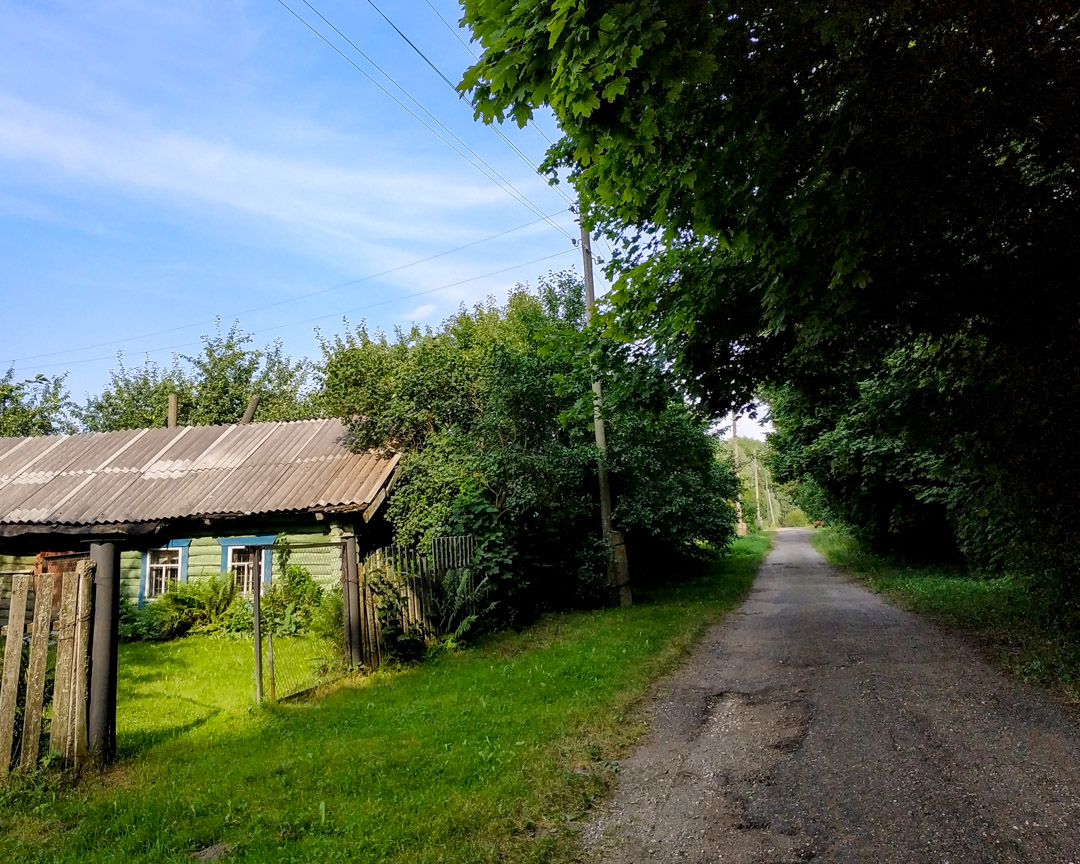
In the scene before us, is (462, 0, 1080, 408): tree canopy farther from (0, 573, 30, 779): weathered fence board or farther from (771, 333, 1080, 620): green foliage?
(0, 573, 30, 779): weathered fence board

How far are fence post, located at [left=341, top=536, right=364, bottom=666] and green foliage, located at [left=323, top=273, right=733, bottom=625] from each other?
2.88 meters

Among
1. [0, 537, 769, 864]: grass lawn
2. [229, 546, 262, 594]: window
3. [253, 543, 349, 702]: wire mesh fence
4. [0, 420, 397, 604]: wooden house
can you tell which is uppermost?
[0, 420, 397, 604]: wooden house

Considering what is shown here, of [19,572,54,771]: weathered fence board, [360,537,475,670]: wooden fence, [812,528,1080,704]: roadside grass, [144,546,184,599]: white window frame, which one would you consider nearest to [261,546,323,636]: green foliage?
[360,537,475,670]: wooden fence

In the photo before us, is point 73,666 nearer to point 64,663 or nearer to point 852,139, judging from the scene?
point 64,663

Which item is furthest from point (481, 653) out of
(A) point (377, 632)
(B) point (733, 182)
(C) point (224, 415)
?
(C) point (224, 415)

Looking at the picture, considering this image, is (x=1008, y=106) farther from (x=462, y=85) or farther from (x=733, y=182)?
(x=462, y=85)

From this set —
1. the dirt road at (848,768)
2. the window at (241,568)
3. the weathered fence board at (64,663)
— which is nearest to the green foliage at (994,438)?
the dirt road at (848,768)

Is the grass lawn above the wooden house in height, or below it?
below

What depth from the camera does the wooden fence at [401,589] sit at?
8.83m

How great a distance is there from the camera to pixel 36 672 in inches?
200

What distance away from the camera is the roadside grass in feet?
23.4

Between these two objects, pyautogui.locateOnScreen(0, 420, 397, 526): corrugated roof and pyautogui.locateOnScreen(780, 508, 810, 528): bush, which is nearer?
pyautogui.locateOnScreen(0, 420, 397, 526): corrugated roof

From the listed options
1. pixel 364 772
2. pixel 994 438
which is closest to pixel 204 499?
pixel 364 772

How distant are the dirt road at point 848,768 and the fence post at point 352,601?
406 cm
